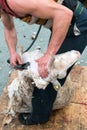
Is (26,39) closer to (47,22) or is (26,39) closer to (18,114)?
(18,114)

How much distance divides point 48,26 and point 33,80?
32cm

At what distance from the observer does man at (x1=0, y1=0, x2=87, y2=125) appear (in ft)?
5.05

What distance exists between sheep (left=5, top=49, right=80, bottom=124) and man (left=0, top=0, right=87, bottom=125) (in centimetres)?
4

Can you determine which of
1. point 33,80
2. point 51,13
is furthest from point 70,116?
point 51,13

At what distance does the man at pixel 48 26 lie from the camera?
154cm

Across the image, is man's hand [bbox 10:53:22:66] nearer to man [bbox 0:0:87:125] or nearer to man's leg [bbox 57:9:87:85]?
man [bbox 0:0:87:125]

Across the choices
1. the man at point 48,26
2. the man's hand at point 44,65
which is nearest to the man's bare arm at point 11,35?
the man at point 48,26

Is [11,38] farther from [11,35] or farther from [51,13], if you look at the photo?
[51,13]

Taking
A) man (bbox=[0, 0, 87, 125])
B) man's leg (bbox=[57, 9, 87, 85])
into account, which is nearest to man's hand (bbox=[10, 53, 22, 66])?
man (bbox=[0, 0, 87, 125])

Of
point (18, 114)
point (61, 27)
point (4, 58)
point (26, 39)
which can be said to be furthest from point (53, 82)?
point (26, 39)

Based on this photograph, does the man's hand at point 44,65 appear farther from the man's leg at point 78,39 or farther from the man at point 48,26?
the man's leg at point 78,39

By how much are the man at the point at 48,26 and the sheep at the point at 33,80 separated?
0.12 ft

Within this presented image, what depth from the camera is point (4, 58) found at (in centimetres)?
295

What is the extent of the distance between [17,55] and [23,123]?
43cm
